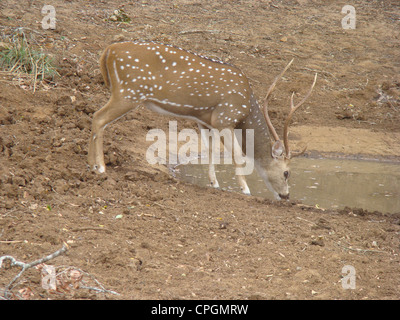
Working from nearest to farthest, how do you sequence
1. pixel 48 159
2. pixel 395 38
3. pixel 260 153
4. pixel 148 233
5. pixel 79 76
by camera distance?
pixel 148 233, pixel 48 159, pixel 260 153, pixel 79 76, pixel 395 38

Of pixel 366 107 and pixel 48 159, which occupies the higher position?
pixel 48 159

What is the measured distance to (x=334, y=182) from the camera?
28.3 ft

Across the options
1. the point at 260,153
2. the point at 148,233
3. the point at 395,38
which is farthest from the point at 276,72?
the point at 148,233

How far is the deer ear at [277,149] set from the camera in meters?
7.57

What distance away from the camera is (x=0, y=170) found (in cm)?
623

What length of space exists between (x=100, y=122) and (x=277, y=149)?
2312mm

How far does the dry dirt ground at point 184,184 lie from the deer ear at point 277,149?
0.74 m

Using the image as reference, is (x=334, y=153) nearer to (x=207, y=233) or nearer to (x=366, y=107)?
(x=366, y=107)

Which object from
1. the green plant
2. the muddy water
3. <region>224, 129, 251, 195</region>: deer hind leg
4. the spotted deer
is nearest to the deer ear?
the spotted deer

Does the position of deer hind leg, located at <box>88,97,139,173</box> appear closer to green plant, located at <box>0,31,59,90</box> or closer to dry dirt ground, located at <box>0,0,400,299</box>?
dry dirt ground, located at <box>0,0,400,299</box>

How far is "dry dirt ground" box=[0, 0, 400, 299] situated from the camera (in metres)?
4.88

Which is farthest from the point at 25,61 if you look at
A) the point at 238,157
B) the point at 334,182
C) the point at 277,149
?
the point at 334,182

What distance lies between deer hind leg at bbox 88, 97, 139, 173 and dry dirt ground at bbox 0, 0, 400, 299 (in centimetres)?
19

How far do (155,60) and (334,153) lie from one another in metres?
4.13
